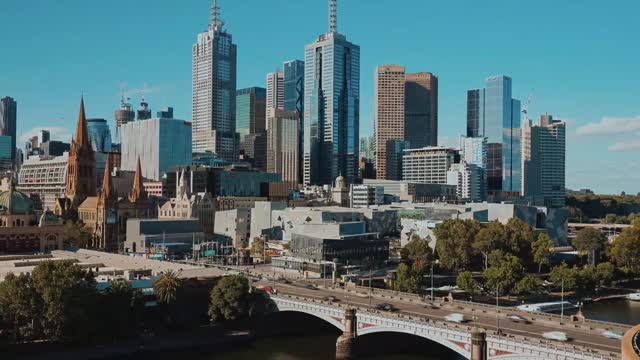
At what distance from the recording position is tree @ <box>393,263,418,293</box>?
135750 mm

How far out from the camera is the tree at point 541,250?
563 feet

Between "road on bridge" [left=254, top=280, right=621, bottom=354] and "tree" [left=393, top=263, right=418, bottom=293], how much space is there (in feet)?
57.8

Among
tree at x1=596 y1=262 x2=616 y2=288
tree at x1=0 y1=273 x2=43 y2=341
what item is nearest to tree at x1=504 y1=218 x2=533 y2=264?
tree at x1=596 y1=262 x2=616 y2=288

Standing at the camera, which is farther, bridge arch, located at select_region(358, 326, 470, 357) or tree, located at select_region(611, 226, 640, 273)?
tree, located at select_region(611, 226, 640, 273)

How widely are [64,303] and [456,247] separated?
98.6 m

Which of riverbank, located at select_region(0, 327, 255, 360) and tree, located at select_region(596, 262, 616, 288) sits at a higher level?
tree, located at select_region(596, 262, 616, 288)

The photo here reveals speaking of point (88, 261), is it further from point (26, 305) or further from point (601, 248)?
point (601, 248)

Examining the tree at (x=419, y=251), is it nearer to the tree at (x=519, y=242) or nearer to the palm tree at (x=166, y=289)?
the tree at (x=519, y=242)

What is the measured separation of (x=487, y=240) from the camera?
551 feet

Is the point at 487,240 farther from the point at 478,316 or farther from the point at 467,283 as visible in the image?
the point at 478,316

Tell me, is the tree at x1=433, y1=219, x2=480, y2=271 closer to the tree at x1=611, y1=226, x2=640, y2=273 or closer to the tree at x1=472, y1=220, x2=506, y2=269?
the tree at x1=472, y1=220, x2=506, y2=269

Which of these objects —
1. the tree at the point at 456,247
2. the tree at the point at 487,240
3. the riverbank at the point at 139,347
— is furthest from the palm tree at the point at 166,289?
the tree at the point at 487,240

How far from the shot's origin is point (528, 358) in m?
75.4

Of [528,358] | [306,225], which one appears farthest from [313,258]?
[528,358]
